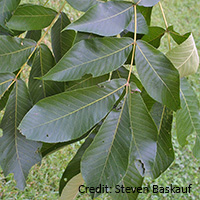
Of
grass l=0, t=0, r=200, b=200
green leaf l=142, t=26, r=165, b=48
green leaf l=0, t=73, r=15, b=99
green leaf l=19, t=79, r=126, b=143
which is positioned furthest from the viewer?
grass l=0, t=0, r=200, b=200

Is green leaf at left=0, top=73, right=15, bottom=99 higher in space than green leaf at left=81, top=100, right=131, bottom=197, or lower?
higher

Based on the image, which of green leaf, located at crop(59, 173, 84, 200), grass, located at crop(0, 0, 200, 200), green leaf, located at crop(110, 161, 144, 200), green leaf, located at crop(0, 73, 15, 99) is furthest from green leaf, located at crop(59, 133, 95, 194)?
grass, located at crop(0, 0, 200, 200)

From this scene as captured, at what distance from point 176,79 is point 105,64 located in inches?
6.5

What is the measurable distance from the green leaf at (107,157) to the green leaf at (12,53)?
10.7 inches

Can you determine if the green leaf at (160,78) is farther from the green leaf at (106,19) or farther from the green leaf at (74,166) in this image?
the green leaf at (74,166)

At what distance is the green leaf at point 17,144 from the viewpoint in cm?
69

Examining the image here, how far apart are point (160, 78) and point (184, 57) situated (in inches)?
5.1

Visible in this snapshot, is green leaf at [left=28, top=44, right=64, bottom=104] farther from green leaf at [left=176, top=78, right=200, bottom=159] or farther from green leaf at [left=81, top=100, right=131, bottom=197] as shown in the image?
green leaf at [left=176, top=78, right=200, bottom=159]

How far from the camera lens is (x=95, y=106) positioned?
0.60 meters

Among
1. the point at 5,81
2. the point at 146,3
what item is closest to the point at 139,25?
the point at 146,3

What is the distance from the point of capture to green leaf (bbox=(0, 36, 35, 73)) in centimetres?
66

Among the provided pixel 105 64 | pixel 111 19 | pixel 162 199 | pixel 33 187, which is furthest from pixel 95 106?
pixel 162 199

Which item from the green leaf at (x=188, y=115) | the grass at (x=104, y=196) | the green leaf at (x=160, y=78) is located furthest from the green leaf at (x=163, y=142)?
the grass at (x=104, y=196)

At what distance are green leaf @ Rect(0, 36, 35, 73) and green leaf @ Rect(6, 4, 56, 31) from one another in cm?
4
